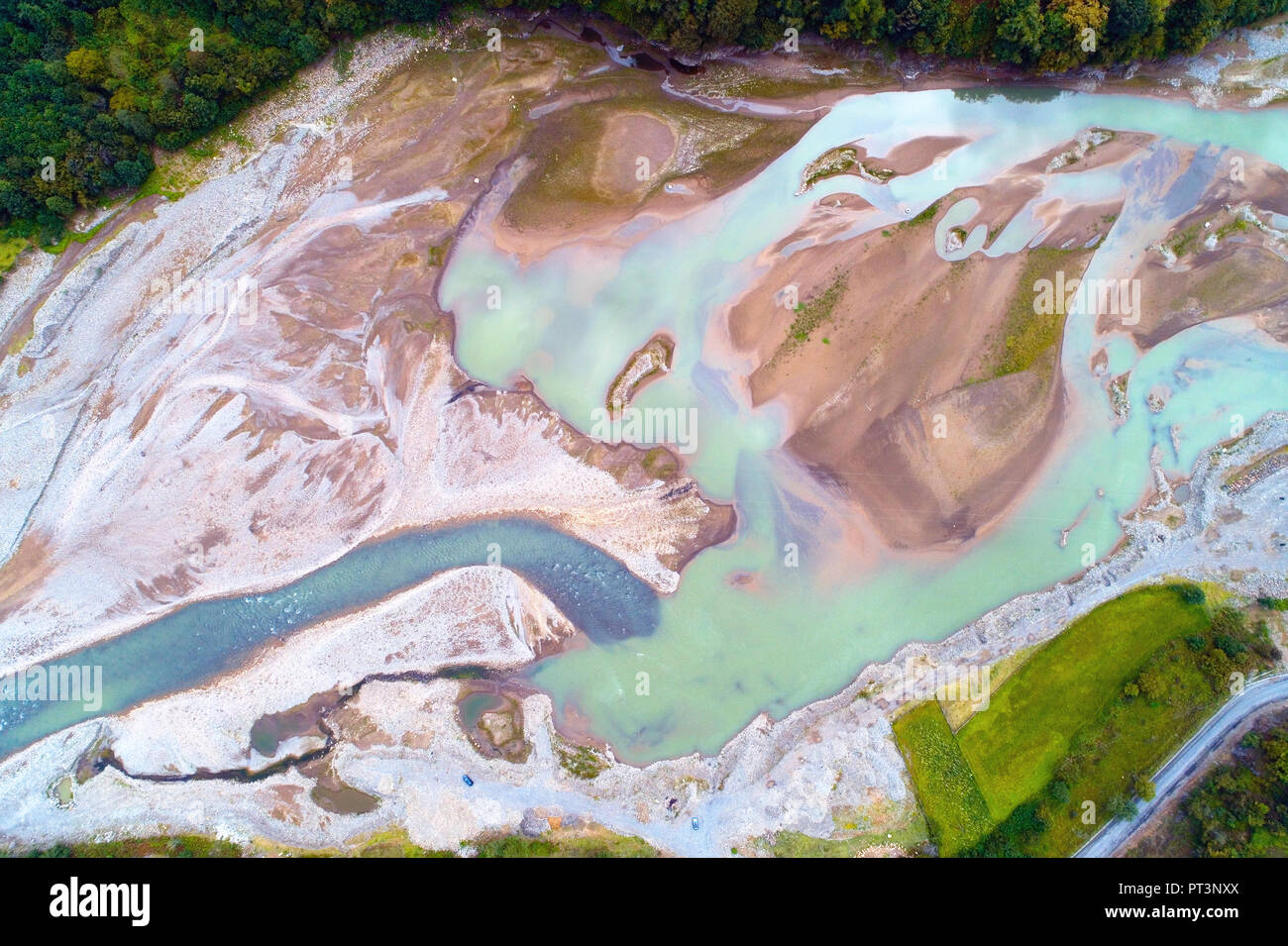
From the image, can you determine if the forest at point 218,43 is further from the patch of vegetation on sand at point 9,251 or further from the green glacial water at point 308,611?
the green glacial water at point 308,611

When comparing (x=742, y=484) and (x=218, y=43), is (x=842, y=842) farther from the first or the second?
(x=218, y=43)

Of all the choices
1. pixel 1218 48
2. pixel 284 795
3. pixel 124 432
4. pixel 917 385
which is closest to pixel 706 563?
pixel 917 385

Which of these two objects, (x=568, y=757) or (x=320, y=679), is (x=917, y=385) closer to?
(x=568, y=757)

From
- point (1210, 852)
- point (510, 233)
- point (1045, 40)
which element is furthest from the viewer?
point (510, 233)

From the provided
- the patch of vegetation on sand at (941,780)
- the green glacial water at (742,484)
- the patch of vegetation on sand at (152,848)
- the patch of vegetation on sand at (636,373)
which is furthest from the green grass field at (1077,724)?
the patch of vegetation on sand at (152,848)

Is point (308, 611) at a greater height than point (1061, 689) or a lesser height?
lesser

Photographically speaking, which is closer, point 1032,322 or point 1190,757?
point 1190,757

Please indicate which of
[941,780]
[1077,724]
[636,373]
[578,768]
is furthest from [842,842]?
[636,373]
